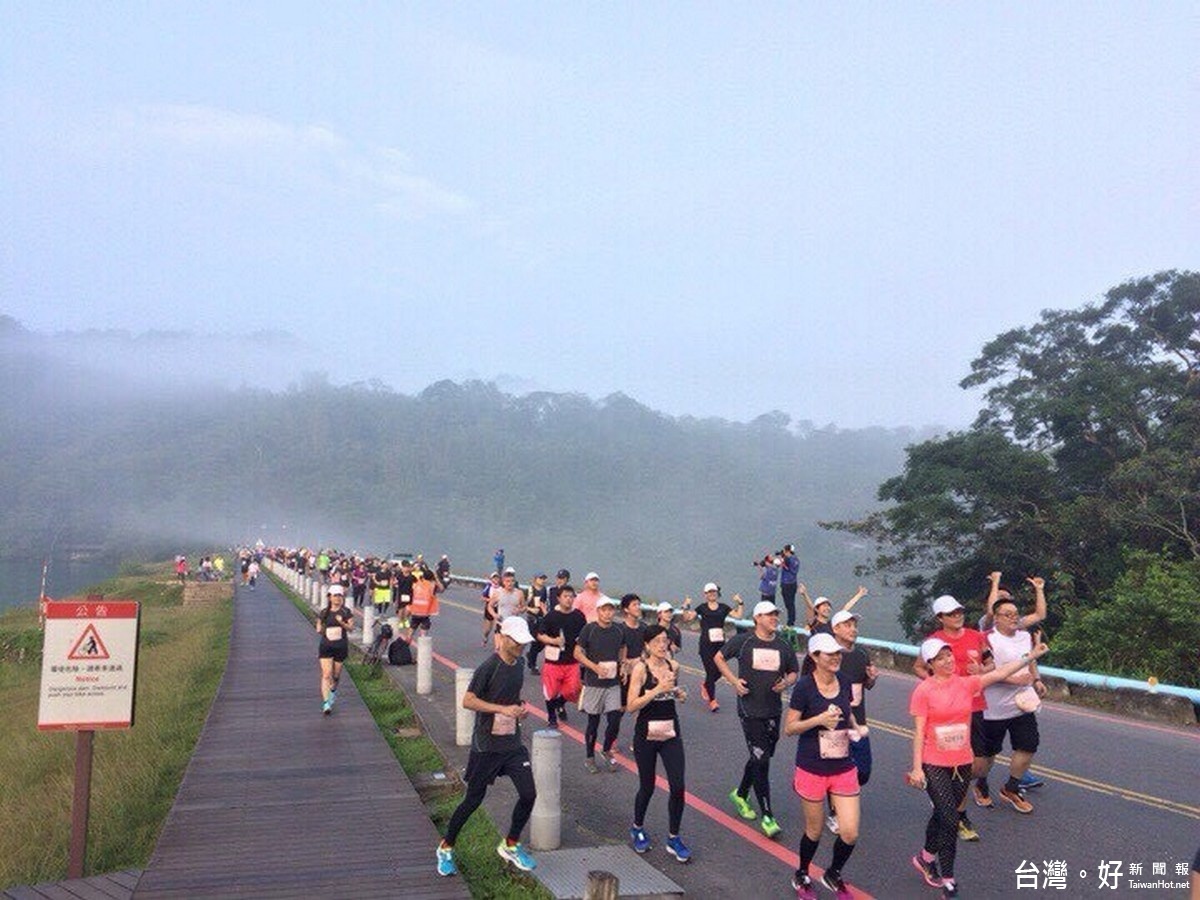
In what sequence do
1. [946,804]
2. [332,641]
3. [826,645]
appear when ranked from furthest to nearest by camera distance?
[332,641] → [946,804] → [826,645]

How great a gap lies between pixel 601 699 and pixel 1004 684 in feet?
13.1

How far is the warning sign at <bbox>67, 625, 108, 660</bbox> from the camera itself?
23.6ft

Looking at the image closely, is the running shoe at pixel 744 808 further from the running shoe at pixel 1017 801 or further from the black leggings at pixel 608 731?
the running shoe at pixel 1017 801

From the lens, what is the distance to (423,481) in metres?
154

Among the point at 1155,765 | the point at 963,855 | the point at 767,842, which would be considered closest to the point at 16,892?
the point at 767,842

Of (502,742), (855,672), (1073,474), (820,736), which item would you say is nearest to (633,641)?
(855,672)

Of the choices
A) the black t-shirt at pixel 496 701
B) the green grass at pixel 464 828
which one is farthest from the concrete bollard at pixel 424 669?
the black t-shirt at pixel 496 701

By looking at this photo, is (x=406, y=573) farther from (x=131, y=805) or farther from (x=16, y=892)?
(x=16, y=892)

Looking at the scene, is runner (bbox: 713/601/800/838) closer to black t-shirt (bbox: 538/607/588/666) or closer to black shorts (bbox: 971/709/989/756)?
black shorts (bbox: 971/709/989/756)

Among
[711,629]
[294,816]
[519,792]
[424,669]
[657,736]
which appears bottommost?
[424,669]

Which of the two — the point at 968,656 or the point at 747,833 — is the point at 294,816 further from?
the point at 968,656

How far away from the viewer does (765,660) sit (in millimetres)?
7824

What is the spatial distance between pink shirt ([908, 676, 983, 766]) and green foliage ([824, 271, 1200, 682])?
1938 centimetres

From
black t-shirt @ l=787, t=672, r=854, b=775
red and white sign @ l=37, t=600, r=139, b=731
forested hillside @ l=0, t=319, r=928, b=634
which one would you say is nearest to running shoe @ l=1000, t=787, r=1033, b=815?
black t-shirt @ l=787, t=672, r=854, b=775
